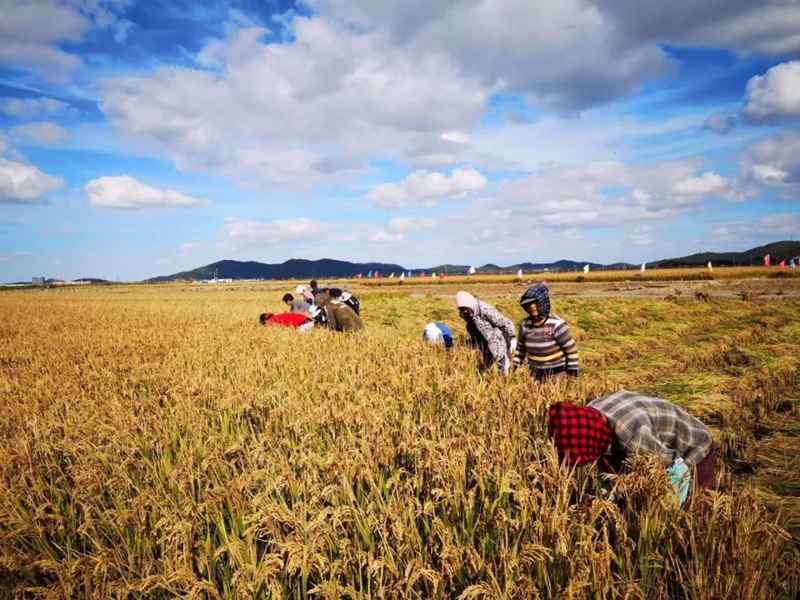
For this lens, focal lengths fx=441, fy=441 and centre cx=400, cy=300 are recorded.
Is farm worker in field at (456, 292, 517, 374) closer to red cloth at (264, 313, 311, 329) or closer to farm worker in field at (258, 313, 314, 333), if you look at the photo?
farm worker in field at (258, 313, 314, 333)

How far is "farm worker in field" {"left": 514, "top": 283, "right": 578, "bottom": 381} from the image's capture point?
16.5 feet

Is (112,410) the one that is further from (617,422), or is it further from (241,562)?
(617,422)

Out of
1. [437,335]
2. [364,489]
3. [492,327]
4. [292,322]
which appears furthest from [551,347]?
[292,322]

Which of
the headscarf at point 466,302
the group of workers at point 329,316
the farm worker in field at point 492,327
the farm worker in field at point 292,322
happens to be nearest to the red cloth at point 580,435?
the farm worker in field at point 492,327

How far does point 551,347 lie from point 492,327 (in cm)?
87

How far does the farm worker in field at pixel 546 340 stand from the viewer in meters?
5.03

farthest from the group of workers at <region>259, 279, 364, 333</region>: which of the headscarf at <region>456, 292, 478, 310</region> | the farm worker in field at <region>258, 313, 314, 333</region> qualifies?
the headscarf at <region>456, 292, 478, 310</region>

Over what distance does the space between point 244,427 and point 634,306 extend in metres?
14.5

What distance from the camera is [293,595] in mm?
2062

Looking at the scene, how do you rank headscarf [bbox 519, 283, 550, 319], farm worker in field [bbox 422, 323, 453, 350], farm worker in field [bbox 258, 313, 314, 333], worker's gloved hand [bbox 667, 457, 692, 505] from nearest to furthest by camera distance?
1. worker's gloved hand [bbox 667, 457, 692, 505]
2. headscarf [bbox 519, 283, 550, 319]
3. farm worker in field [bbox 422, 323, 453, 350]
4. farm worker in field [bbox 258, 313, 314, 333]

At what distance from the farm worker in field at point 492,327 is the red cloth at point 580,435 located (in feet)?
9.37

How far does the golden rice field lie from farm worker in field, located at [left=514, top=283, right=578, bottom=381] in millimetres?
668

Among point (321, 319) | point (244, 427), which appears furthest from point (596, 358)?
point (244, 427)

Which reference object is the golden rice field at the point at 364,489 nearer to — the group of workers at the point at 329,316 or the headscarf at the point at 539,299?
the headscarf at the point at 539,299
